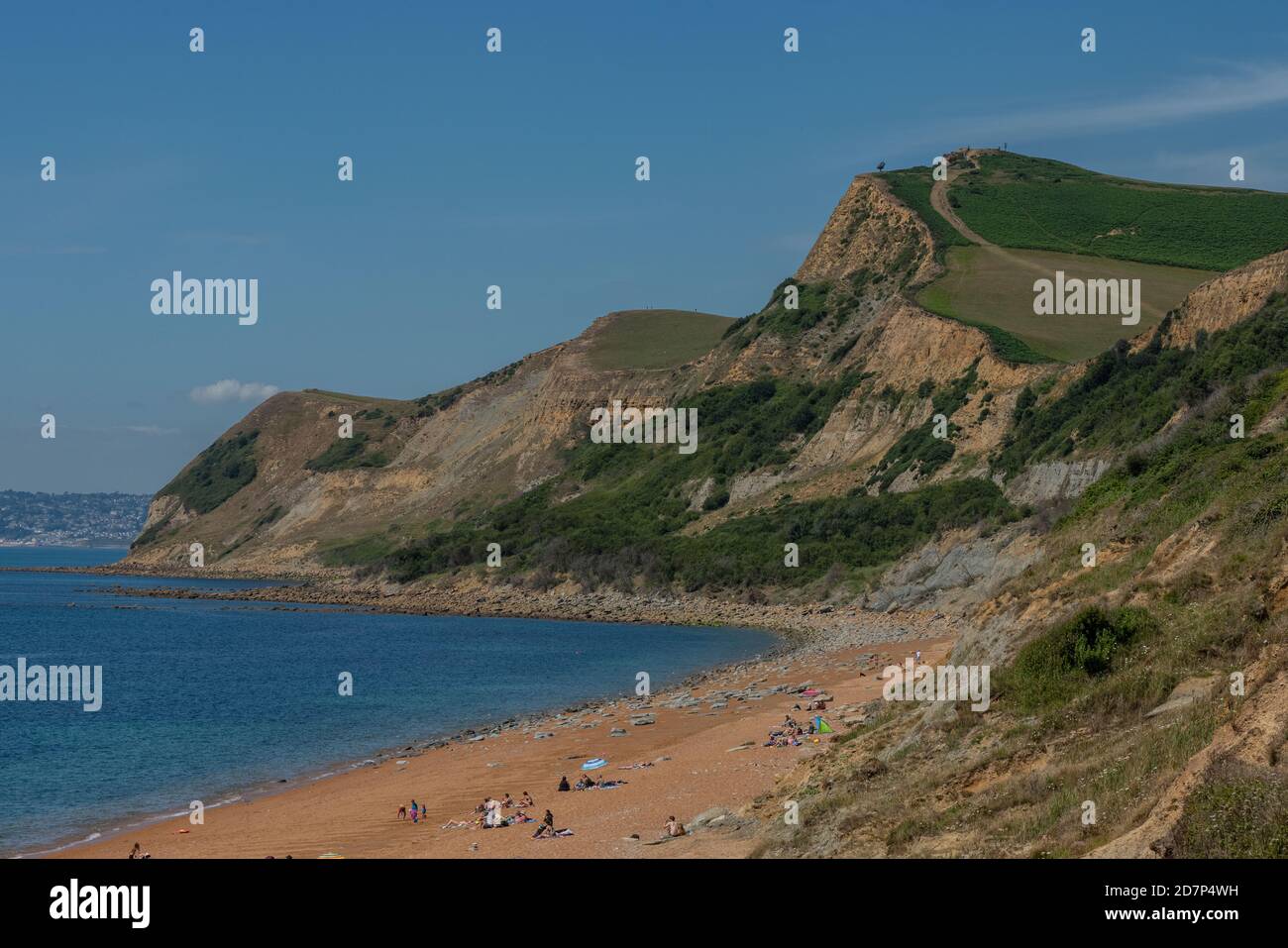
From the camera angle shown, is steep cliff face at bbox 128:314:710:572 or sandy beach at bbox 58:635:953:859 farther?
steep cliff face at bbox 128:314:710:572

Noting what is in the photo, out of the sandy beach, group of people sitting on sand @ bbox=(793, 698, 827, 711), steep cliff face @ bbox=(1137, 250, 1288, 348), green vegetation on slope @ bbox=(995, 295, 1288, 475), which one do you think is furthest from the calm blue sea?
steep cliff face @ bbox=(1137, 250, 1288, 348)

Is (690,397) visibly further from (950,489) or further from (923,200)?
(950,489)

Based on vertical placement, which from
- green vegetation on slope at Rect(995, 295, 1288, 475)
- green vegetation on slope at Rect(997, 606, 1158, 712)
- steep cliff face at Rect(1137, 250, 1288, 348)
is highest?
steep cliff face at Rect(1137, 250, 1288, 348)

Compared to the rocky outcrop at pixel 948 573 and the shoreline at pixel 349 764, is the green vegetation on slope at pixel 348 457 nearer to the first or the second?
the rocky outcrop at pixel 948 573

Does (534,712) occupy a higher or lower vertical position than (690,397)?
lower

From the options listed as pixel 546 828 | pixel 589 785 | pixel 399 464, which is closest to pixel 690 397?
pixel 399 464

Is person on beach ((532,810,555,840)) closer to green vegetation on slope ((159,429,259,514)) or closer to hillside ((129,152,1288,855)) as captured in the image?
hillside ((129,152,1288,855))
